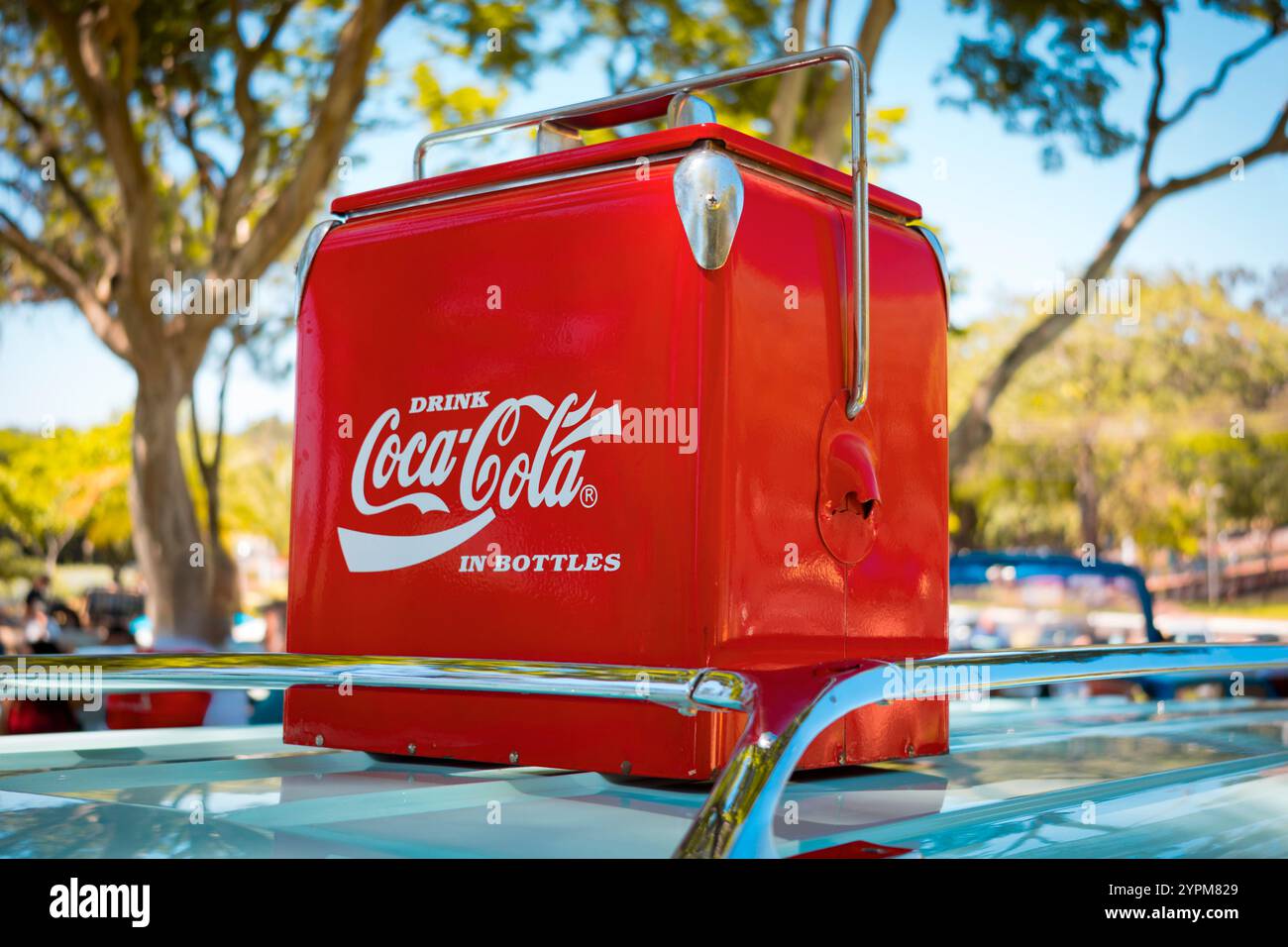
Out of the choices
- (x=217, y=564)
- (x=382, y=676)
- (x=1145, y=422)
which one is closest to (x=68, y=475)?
(x=217, y=564)

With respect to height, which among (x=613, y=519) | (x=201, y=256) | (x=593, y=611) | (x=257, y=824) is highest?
(x=201, y=256)

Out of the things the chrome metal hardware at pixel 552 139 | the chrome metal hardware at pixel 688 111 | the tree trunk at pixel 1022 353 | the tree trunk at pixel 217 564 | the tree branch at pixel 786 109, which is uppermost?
the tree branch at pixel 786 109

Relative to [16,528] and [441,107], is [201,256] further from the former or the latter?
[16,528]

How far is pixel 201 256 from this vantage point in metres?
19.1

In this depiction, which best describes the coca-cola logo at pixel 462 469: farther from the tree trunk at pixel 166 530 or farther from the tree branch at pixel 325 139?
the tree trunk at pixel 166 530

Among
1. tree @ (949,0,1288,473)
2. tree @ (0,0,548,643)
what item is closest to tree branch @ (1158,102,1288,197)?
tree @ (949,0,1288,473)

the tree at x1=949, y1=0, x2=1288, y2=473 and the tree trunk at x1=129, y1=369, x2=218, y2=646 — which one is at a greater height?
the tree at x1=949, y1=0, x2=1288, y2=473

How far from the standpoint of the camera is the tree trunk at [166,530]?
1236 cm

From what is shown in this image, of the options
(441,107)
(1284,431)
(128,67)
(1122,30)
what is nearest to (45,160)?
(128,67)

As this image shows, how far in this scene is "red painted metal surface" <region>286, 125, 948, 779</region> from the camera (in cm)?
208

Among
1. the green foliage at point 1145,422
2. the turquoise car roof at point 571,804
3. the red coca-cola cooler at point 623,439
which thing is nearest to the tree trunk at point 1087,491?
the green foliage at point 1145,422

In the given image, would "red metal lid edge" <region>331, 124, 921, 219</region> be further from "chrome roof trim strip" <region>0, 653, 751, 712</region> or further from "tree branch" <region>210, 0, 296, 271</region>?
"tree branch" <region>210, 0, 296, 271</region>

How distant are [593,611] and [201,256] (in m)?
18.2

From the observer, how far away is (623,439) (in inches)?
83.7
